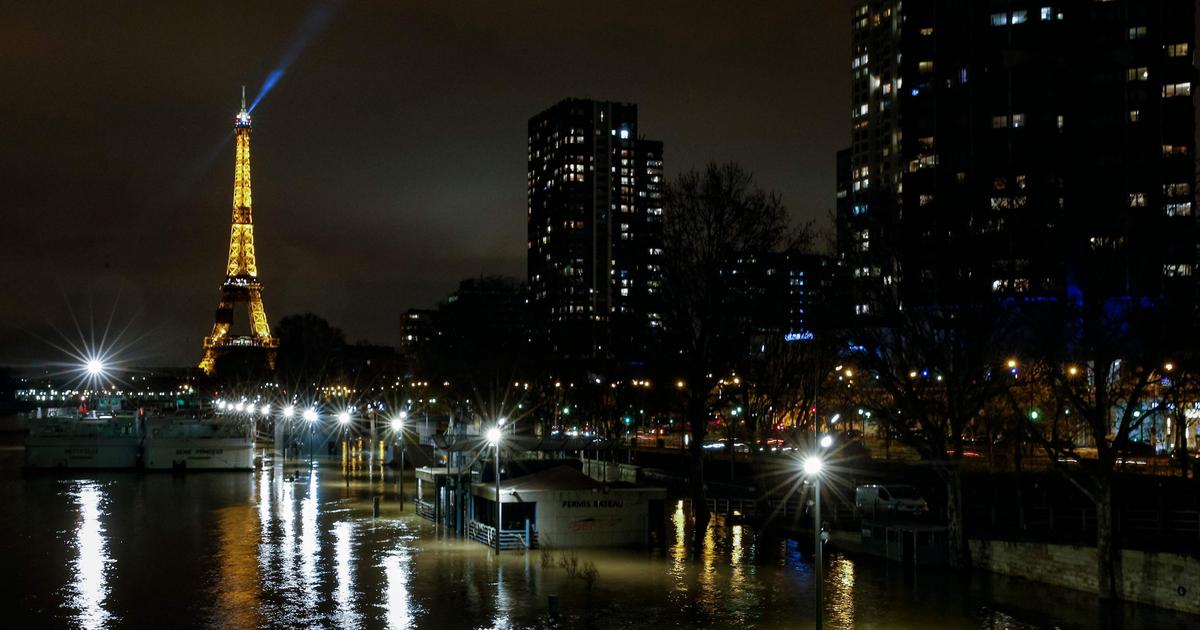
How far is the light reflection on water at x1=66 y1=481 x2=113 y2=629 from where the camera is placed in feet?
94.0

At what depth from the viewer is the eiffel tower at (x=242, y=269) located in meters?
185

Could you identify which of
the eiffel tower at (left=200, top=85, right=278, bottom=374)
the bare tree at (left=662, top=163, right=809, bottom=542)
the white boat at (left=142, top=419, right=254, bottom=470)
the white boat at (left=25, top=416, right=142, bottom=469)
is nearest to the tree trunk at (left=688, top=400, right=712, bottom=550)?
the bare tree at (left=662, top=163, right=809, bottom=542)

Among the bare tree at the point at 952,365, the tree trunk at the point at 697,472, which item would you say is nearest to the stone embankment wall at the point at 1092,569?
the bare tree at the point at 952,365

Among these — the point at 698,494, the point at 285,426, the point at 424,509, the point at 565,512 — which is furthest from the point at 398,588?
the point at 285,426

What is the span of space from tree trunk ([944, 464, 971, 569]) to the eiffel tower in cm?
16037

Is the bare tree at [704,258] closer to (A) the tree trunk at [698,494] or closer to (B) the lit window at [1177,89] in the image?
(A) the tree trunk at [698,494]

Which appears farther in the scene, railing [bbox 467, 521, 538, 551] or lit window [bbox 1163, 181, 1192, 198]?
lit window [bbox 1163, 181, 1192, 198]

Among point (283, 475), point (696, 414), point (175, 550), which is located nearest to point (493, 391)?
point (283, 475)

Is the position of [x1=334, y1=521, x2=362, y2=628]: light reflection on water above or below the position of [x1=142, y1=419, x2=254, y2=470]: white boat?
Answer: below

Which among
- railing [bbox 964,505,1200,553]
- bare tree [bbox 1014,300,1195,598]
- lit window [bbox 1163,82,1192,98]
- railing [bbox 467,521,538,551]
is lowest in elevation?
railing [bbox 467,521,538,551]

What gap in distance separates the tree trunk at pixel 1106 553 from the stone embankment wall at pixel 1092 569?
0.52 feet

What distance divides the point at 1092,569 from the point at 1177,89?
310 feet

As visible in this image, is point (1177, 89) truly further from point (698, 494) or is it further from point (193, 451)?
point (193, 451)

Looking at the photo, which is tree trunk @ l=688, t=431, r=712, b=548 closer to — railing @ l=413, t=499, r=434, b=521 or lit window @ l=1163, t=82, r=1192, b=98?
railing @ l=413, t=499, r=434, b=521
